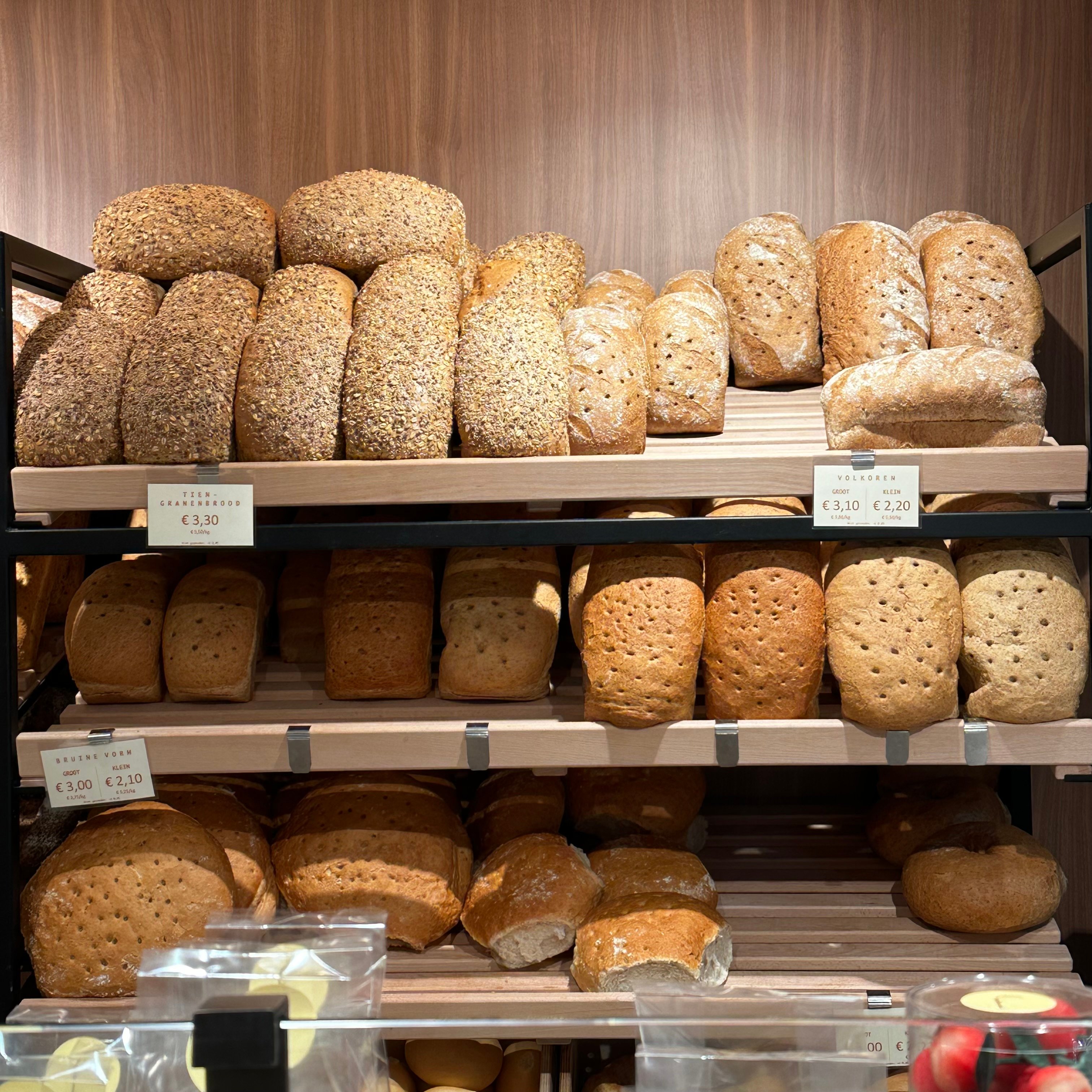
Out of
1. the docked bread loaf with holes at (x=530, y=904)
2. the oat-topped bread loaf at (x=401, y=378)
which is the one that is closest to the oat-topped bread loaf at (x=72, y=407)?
the oat-topped bread loaf at (x=401, y=378)

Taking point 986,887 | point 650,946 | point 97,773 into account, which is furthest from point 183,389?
point 986,887

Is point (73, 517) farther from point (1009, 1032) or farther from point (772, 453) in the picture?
point (1009, 1032)

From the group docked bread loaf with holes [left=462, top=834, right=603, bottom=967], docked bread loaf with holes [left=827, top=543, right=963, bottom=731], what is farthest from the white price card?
docked bread loaf with holes [left=827, top=543, right=963, bottom=731]

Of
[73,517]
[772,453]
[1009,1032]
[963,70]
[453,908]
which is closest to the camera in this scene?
[1009,1032]

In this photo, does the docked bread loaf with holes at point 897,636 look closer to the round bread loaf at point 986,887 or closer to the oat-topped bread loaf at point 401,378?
the round bread loaf at point 986,887

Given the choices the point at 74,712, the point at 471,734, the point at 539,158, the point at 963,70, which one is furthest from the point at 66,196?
the point at 963,70

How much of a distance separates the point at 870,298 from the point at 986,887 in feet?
3.40

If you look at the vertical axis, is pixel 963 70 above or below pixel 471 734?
above

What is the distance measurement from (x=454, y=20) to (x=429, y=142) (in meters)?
0.26

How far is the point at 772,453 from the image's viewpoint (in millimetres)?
1678

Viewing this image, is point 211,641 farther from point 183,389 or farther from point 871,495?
point 871,495

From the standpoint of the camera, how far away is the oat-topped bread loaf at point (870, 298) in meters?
1.92

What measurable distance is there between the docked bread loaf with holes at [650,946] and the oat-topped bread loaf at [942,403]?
2.62ft

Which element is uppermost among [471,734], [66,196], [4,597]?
[66,196]
